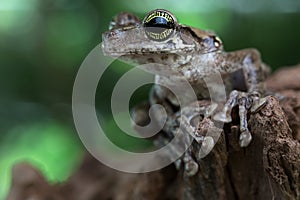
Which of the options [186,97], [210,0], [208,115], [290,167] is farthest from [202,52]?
[210,0]

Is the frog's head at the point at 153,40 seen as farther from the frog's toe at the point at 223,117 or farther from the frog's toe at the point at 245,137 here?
the frog's toe at the point at 245,137

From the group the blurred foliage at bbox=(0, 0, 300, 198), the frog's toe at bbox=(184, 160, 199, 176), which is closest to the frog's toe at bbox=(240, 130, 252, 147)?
the frog's toe at bbox=(184, 160, 199, 176)

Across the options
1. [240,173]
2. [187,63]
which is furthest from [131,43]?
[240,173]

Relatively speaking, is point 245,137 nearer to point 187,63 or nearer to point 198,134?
point 198,134

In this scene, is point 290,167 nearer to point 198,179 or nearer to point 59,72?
point 198,179

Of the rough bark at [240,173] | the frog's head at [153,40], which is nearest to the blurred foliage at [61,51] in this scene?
the rough bark at [240,173]

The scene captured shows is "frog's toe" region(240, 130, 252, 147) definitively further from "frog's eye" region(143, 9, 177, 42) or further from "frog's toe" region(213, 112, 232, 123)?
"frog's eye" region(143, 9, 177, 42)
